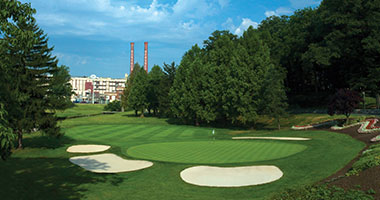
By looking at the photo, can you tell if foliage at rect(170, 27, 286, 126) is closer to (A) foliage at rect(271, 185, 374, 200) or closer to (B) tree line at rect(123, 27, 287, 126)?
(B) tree line at rect(123, 27, 287, 126)

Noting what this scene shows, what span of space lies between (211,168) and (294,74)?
64448 millimetres

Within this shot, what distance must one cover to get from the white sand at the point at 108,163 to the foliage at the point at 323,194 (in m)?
9.98

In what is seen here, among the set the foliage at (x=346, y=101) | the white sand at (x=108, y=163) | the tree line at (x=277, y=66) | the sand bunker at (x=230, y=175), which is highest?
the tree line at (x=277, y=66)

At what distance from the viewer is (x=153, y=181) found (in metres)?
15.7

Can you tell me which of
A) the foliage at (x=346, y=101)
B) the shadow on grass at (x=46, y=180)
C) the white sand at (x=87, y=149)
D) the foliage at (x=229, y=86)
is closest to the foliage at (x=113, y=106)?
the foliage at (x=229, y=86)

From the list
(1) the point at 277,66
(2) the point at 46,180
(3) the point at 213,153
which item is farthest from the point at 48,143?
(1) the point at 277,66

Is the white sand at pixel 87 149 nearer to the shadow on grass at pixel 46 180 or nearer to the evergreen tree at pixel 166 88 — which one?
the shadow on grass at pixel 46 180

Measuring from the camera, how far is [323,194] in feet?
34.8

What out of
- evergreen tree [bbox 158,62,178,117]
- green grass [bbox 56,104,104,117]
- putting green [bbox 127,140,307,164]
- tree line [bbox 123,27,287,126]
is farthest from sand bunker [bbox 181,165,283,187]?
green grass [bbox 56,104,104,117]

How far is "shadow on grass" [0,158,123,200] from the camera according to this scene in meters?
13.3

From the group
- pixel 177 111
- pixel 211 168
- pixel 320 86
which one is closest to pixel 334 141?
pixel 211 168

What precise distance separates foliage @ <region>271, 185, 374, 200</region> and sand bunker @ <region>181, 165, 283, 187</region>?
3.07 meters

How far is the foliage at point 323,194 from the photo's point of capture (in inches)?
389

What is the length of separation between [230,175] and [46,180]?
34.2 ft
